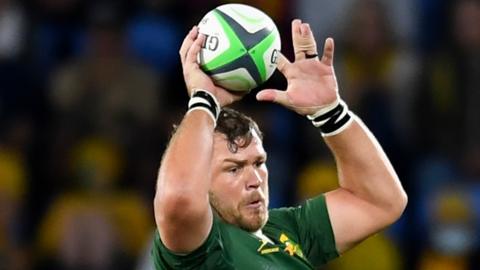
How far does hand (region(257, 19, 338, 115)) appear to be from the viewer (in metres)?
5.79

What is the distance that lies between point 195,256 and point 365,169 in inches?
42.0

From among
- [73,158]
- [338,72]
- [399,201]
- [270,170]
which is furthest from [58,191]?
[399,201]

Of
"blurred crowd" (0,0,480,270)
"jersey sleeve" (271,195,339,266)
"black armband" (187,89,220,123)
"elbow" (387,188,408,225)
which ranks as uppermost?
"black armband" (187,89,220,123)

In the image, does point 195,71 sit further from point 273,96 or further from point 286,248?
point 286,248

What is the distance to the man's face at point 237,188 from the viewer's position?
228 inches

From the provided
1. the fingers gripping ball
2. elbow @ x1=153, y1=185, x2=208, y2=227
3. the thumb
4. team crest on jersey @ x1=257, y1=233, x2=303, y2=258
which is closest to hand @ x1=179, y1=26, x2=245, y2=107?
the fingers gripping ball

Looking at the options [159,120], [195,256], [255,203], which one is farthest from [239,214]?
[159,120]

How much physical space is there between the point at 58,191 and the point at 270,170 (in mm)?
1671

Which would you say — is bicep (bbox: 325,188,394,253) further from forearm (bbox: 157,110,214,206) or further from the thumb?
forearm (bbox: 157,110,214,206)

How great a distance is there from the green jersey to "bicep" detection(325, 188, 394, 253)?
0.12ft

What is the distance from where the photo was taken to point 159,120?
11.1 meters

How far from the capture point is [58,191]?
10977 millimetres

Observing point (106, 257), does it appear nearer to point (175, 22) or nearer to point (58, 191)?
point (58, 191)

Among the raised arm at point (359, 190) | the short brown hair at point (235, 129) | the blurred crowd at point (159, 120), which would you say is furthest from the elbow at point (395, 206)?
the blurred crowd at point (159, 120)
